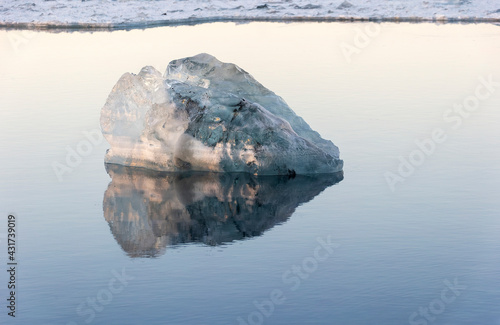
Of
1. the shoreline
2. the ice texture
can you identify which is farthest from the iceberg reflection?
the shoreline

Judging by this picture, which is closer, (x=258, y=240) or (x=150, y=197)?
(x=258, y=240)

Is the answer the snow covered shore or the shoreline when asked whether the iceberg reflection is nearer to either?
the shoreline

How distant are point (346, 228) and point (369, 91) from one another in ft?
26.5

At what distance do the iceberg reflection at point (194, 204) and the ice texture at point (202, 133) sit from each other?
19 centimetres

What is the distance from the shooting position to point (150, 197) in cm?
1155

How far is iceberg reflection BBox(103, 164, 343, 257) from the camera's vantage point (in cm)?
1021

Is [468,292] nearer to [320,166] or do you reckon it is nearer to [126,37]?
[320,166]

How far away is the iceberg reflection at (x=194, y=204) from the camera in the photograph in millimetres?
10211

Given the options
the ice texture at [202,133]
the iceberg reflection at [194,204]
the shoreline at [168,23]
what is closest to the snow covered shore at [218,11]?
the shoreline at [168,23]

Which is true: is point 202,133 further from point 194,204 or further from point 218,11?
point 218,11

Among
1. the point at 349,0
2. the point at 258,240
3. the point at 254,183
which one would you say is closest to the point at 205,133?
the point at 254,183

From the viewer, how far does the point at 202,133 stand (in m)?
12.4

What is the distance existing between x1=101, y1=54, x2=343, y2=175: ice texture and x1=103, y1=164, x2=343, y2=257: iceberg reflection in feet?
0.63

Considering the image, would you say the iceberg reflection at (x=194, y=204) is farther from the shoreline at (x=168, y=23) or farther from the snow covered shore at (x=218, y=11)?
the snow covered shore at (x=218, y=11)
